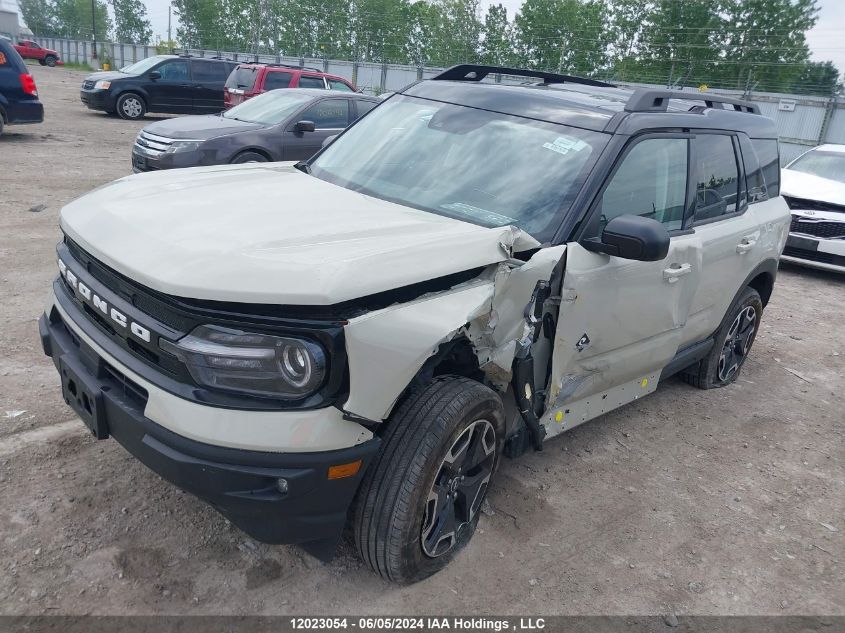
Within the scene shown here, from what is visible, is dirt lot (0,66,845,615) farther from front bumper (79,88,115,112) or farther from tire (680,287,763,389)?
front bumper (79,88,115,112)

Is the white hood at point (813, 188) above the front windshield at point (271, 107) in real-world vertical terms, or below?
→ below

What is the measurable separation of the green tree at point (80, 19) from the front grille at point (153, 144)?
12489 cm

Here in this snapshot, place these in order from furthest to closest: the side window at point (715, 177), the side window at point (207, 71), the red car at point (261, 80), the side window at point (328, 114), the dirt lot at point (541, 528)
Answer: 1. the side window at point (207, 71)
2. the red car at point (261, 80)
3. the side window at point (328, 114)
4. the side window at point (715, 177)
5. the dirt lot at point (541, 528)

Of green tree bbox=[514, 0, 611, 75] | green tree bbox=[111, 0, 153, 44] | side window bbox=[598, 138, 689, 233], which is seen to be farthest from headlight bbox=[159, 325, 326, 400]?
green tree bbox=[111, 0, 153, 44]

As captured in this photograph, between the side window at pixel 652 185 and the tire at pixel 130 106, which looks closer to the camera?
the side window at pixel 652 185

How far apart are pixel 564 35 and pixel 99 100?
46.3 m

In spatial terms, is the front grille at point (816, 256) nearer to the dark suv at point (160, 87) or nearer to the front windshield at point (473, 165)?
the front windshield at point (473, 165)

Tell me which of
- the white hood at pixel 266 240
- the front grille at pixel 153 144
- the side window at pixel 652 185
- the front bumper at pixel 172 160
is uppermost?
the side window at pixel 652 185

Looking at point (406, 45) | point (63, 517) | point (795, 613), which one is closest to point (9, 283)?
point (63, 517)

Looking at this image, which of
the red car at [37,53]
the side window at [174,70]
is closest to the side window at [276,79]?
the side window at [174,70]

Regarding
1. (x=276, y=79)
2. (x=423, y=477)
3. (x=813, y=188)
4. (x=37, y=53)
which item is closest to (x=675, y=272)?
(x=423, y=477)

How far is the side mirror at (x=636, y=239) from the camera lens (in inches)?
115

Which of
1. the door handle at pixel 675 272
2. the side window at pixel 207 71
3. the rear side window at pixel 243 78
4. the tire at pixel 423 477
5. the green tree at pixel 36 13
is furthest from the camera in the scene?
the green tree at pixel 36 13

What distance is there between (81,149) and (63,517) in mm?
11683
